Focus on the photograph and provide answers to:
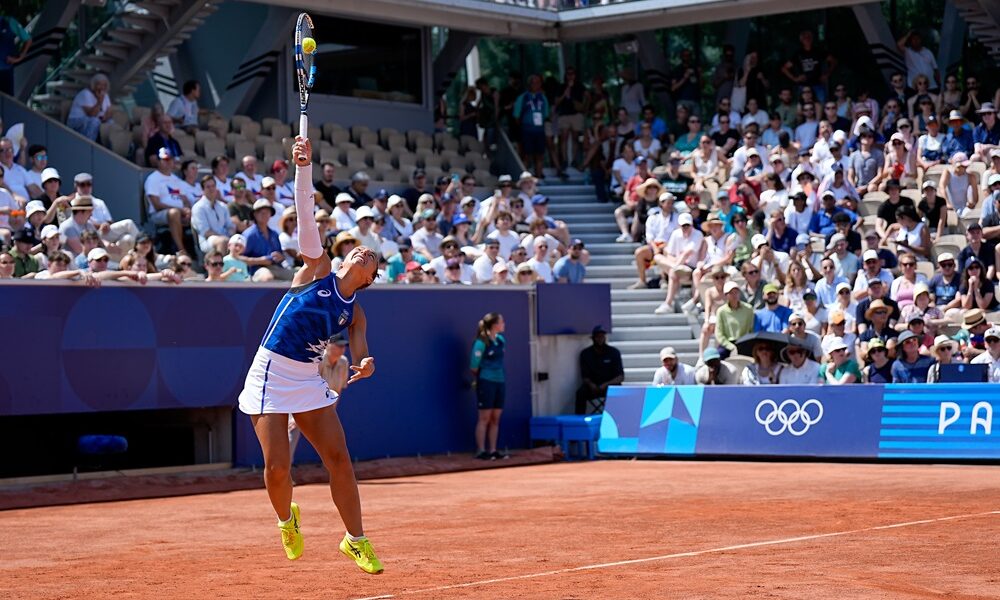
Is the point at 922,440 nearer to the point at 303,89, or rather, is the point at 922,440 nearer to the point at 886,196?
the point at 886,196

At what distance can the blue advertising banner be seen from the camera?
16.9 meters

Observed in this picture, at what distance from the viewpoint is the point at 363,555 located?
8.46 meters

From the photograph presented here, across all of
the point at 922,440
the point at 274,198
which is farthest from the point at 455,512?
the point at 274,198

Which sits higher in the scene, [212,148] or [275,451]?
[212,148]

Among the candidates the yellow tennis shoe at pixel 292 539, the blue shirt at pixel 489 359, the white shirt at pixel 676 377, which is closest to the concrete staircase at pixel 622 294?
the white shirt at pixel 676 377

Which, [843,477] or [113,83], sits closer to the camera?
[843,477]

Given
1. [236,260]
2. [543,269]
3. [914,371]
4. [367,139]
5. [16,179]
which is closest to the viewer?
[914,371]

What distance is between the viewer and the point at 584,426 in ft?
67.6

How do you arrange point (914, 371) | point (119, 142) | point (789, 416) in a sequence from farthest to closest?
Answer: point (119, 142) < point (789, 416) < point (914, 371)

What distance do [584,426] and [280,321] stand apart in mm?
12368

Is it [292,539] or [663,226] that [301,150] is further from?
[663,226]

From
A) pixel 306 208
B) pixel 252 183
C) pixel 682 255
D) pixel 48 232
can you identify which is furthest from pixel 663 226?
pixel 306 208

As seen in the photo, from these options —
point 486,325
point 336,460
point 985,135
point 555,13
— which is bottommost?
point 486,325

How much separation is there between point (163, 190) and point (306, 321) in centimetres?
1308
